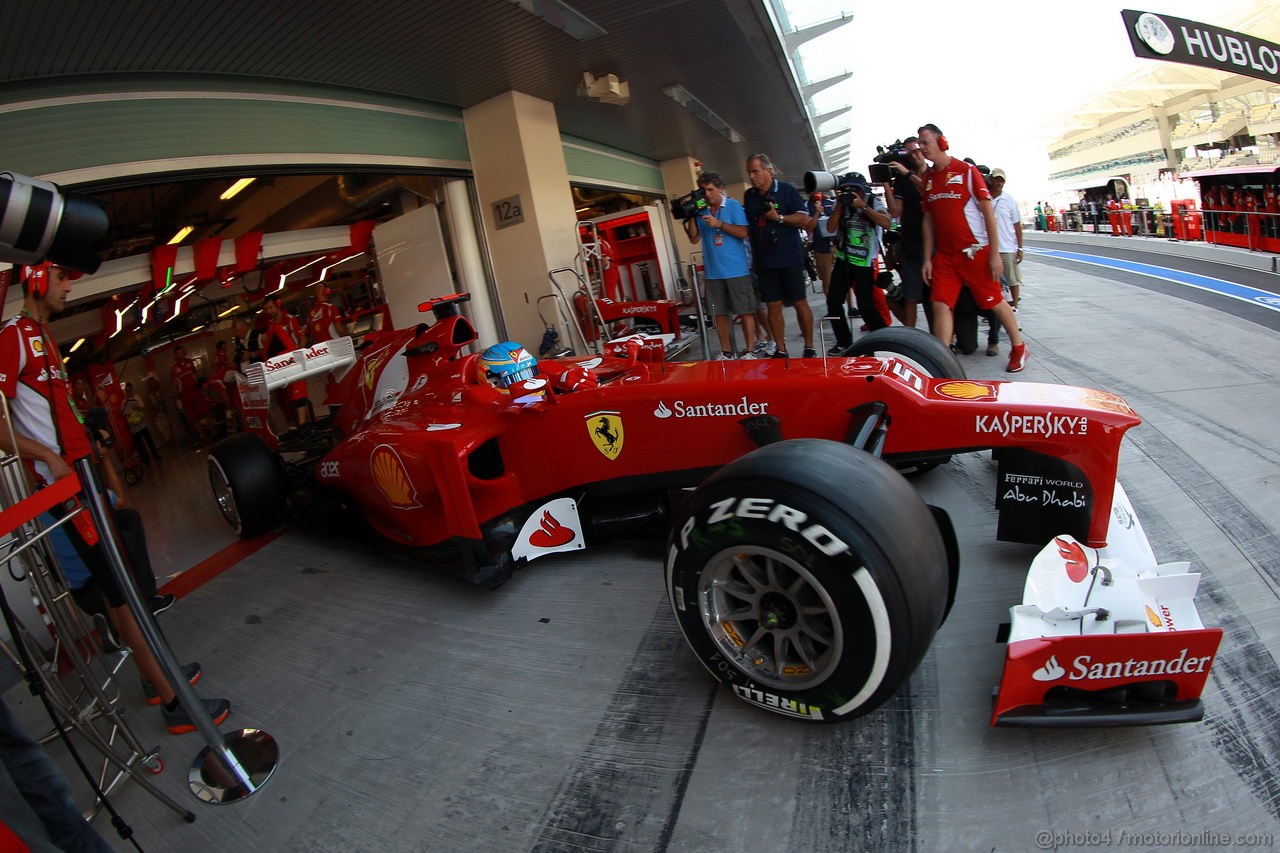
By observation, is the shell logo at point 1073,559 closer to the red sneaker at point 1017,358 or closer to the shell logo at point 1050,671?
the shell logo at point 1050,671

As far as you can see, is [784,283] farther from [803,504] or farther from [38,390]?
[38,390]

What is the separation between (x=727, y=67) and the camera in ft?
31.0

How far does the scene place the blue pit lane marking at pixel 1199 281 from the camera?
6.27 metres

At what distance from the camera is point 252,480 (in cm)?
437

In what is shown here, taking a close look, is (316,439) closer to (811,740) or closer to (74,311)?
(811,740)

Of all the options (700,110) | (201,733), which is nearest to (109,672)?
(201,733)

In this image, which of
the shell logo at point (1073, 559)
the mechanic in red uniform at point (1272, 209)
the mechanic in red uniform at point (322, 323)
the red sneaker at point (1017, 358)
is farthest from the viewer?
the mechanic in red uniform at point (1272, 209)

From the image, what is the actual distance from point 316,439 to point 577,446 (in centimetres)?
298

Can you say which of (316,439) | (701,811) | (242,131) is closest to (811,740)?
(701,811)

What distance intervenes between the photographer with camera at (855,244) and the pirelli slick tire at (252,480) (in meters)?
4.16

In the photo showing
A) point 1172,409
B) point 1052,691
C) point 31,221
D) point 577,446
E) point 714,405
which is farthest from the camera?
point 1172,409

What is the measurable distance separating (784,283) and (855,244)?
619mm

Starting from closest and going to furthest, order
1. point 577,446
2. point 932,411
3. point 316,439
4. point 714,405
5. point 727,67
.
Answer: point 932,411 < point 714,405 < point 577,446 < point 316,439 < point 727,67

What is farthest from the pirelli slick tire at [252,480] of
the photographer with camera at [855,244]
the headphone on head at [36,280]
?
the photographer with camera at [855,244]
